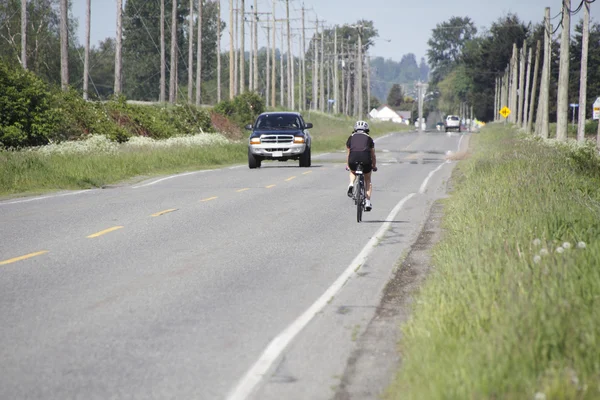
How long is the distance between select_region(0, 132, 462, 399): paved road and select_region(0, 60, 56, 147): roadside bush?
1589 centimetres

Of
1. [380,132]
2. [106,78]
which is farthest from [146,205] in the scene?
[106,78]

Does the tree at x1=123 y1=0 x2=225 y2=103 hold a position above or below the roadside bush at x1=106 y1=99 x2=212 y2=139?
above

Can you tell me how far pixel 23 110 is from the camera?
34094 millimetres

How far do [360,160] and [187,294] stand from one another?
7.34 metres

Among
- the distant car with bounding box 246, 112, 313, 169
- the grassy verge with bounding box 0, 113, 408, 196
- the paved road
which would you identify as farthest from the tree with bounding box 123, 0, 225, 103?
the paved road

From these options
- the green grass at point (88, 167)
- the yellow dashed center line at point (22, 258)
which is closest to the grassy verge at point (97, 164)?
the green grass at point (88, 167)

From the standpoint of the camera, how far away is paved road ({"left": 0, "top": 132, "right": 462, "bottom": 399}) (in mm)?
6008

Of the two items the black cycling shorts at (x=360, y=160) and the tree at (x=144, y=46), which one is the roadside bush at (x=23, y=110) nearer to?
the black cycling shorts at (x=360, y=160)

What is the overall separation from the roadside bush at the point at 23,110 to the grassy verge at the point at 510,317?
2528cm

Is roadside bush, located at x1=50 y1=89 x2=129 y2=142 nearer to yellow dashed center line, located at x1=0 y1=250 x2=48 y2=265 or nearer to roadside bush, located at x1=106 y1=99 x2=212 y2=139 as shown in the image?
roadside bush, located at x1=106 y1=99 x2=212 y2=139

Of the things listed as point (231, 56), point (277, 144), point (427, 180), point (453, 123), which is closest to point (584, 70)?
point (277, 144)

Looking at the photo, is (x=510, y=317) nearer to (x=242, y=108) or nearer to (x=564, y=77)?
(x=564, y=77)

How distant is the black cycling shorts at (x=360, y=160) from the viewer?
1563 centimetres

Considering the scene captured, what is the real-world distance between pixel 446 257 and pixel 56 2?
102 meters
